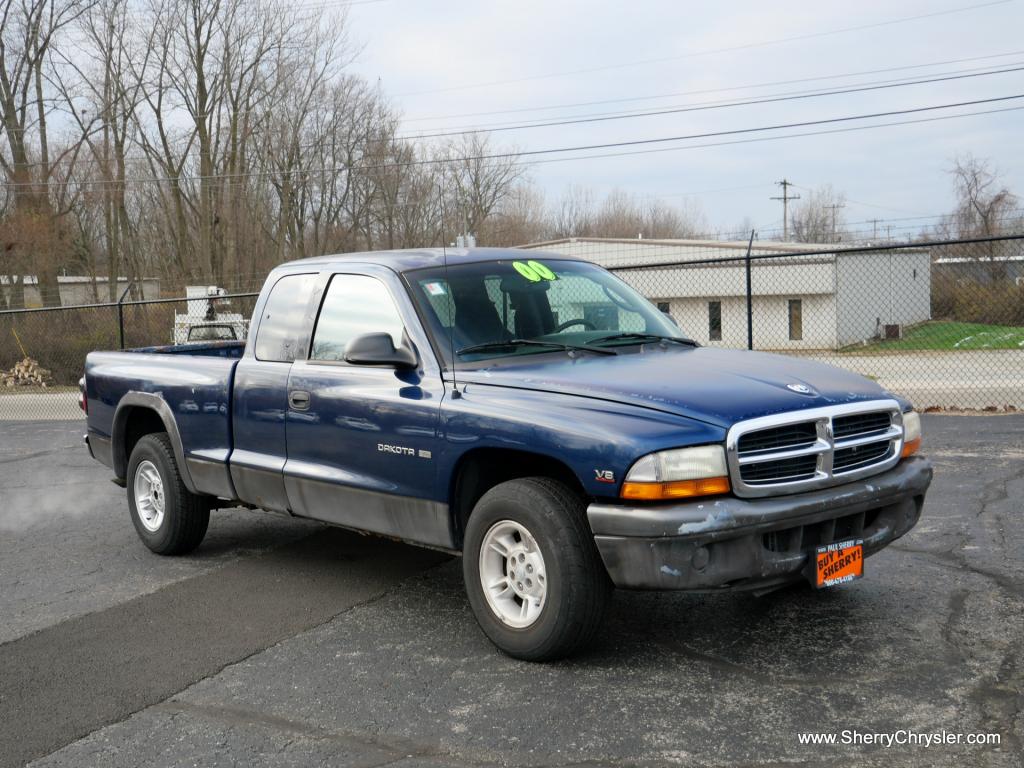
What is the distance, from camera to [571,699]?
416 centimetres

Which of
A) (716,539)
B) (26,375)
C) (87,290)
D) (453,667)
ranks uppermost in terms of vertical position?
(87,290)

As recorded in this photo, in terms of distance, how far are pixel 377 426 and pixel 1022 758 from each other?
3122 millimetres

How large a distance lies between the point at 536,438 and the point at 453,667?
1100 millimetres

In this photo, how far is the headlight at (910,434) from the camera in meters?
4.93

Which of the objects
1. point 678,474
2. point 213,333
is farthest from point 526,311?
point 213,333

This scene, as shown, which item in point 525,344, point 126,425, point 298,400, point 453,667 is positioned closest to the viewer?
point 453,667

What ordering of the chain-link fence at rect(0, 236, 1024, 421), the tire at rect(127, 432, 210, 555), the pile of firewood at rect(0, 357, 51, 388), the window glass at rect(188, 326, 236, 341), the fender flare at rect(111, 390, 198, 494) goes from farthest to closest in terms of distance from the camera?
1. the pile of firewood at rect(0, 357, 51, 388)
2. the chain-link fence at rect(0, 236, 1024, 421)
3. the window glass at rect(188, 326, 236, 341)
4. the tire at rect(127, 432, 210, 555)
5. the fender flare at rect(111, 390, 198, 494)

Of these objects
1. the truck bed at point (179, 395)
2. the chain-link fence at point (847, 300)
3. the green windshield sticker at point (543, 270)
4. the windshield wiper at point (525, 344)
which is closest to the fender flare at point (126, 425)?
the truck bed at point (179, 395)

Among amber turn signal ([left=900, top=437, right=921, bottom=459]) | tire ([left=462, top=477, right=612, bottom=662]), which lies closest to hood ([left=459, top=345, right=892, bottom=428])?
amber turn signal ([left=900, top=437, right=921, bottom=459])

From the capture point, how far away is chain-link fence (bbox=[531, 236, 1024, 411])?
33938 millimetres

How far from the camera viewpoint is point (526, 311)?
552 cm

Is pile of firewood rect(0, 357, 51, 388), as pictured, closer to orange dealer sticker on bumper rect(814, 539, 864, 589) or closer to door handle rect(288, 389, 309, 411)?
door handle rect(288, 389, 309, 411)

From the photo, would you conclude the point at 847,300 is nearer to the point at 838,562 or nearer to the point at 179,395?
the point at 179,395

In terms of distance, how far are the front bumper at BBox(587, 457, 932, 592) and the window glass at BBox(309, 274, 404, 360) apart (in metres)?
1.78
